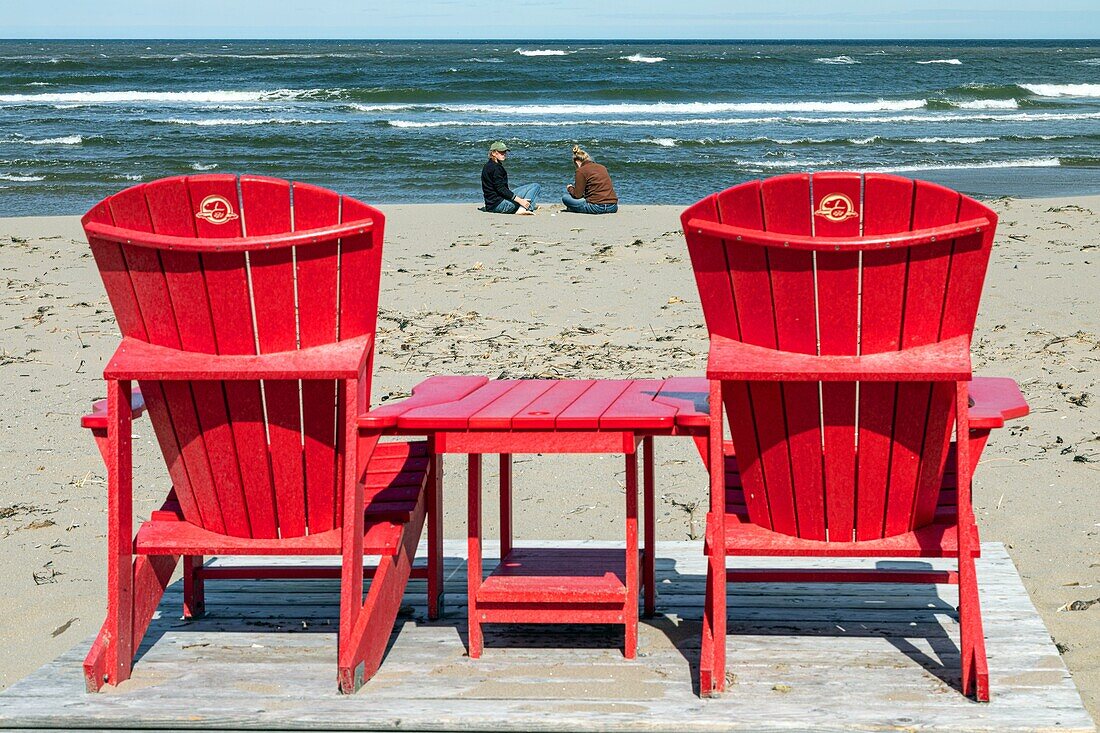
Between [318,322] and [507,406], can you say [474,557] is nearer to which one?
[507,406]

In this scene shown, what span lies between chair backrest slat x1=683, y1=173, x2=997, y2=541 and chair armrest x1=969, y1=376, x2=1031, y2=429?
72 mm

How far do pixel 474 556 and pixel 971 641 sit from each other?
1226 mm

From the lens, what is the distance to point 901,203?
2787 millimetres

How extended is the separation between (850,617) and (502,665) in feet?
3.36

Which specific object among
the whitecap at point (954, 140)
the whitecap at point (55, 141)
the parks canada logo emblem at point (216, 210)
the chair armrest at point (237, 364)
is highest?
the parks canada logo emblem at point (216, 210)

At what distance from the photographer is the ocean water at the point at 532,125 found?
18406mm

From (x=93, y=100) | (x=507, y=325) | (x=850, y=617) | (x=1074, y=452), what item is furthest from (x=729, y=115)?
(x=850, y=617)

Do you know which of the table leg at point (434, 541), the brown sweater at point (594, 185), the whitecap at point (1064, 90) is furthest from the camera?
the whitecap at point (1064, 90)

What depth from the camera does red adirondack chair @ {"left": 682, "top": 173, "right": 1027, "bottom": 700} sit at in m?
2.80

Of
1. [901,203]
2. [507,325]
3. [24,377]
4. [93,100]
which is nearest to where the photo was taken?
[901,203]

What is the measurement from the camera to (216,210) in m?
2.90

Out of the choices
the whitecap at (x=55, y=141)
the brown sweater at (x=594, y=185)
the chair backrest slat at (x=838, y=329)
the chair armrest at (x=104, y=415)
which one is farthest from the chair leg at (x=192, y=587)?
the whitecap at (x=55, y=141)

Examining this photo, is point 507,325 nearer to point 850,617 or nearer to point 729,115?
point 850,617

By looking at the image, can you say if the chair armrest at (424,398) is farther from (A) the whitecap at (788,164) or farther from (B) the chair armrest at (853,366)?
(A) the whitecap at (788,164)
